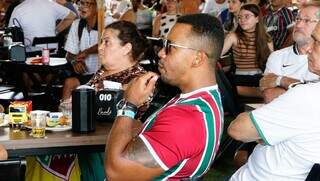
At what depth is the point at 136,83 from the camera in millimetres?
2279

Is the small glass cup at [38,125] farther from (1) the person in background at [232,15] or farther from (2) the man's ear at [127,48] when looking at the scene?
(1) the person in background at [232,15]

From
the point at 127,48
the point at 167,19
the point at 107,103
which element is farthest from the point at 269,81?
the point at 167,19

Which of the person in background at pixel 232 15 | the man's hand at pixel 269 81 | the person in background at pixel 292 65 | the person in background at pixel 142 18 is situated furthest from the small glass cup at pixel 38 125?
the person in background at pixel 142 18

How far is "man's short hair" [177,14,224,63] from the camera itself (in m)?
2.21

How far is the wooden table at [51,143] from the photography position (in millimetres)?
2848

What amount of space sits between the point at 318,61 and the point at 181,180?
0.74 meters

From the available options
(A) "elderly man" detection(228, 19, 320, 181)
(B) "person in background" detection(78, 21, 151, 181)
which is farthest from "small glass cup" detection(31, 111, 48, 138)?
(A) "elderly man" detection(228, 19, 320, 181)

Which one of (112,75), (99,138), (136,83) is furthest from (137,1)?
(136,83)

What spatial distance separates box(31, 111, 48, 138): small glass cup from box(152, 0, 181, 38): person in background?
5244 mm

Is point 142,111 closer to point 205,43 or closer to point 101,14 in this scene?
point 205,43

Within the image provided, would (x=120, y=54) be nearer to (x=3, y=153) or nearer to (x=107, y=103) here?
(x=107, y=103)

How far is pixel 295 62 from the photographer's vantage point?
402cm

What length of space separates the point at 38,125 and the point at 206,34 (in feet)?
3.80

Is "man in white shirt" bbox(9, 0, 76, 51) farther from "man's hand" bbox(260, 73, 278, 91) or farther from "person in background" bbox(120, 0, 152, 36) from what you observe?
"man's hand" bbox(260, 73, 278, 91)
